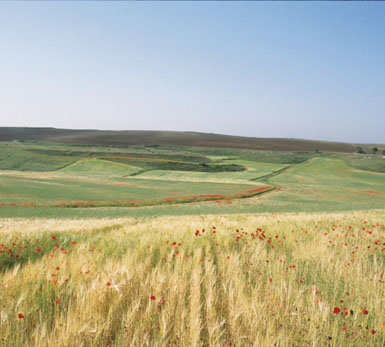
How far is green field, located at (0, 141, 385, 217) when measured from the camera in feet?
96.1

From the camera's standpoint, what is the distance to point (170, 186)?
152ft

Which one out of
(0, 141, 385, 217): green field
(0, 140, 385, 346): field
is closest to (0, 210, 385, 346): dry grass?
(0, 140, 385, 346): field

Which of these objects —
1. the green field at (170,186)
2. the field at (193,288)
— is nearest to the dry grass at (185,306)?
the field at (193,288)

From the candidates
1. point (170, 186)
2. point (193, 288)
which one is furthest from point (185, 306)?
point (170, 186)

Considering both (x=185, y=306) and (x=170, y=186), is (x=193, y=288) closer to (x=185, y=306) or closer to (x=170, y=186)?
(x=185, y=306)

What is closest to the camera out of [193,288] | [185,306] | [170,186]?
[185,306]

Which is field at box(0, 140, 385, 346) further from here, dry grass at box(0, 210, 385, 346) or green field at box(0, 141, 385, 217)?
green field at box(0, 141, 385, 217)

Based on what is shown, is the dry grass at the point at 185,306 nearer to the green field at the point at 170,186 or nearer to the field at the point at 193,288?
the field at the point at 193,288

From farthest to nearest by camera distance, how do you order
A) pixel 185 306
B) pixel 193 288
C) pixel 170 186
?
pixel 170 186, pixel 193 288, pixel 185 306

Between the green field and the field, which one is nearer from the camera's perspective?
the field

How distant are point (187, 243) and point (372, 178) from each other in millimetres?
71709

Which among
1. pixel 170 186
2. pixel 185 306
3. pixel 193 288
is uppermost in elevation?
pixel 193 288

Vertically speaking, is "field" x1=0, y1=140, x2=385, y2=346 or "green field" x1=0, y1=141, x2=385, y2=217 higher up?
"field" x1=0, y1=140, x2=385, y2=346

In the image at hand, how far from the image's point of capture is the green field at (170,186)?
29.3m
